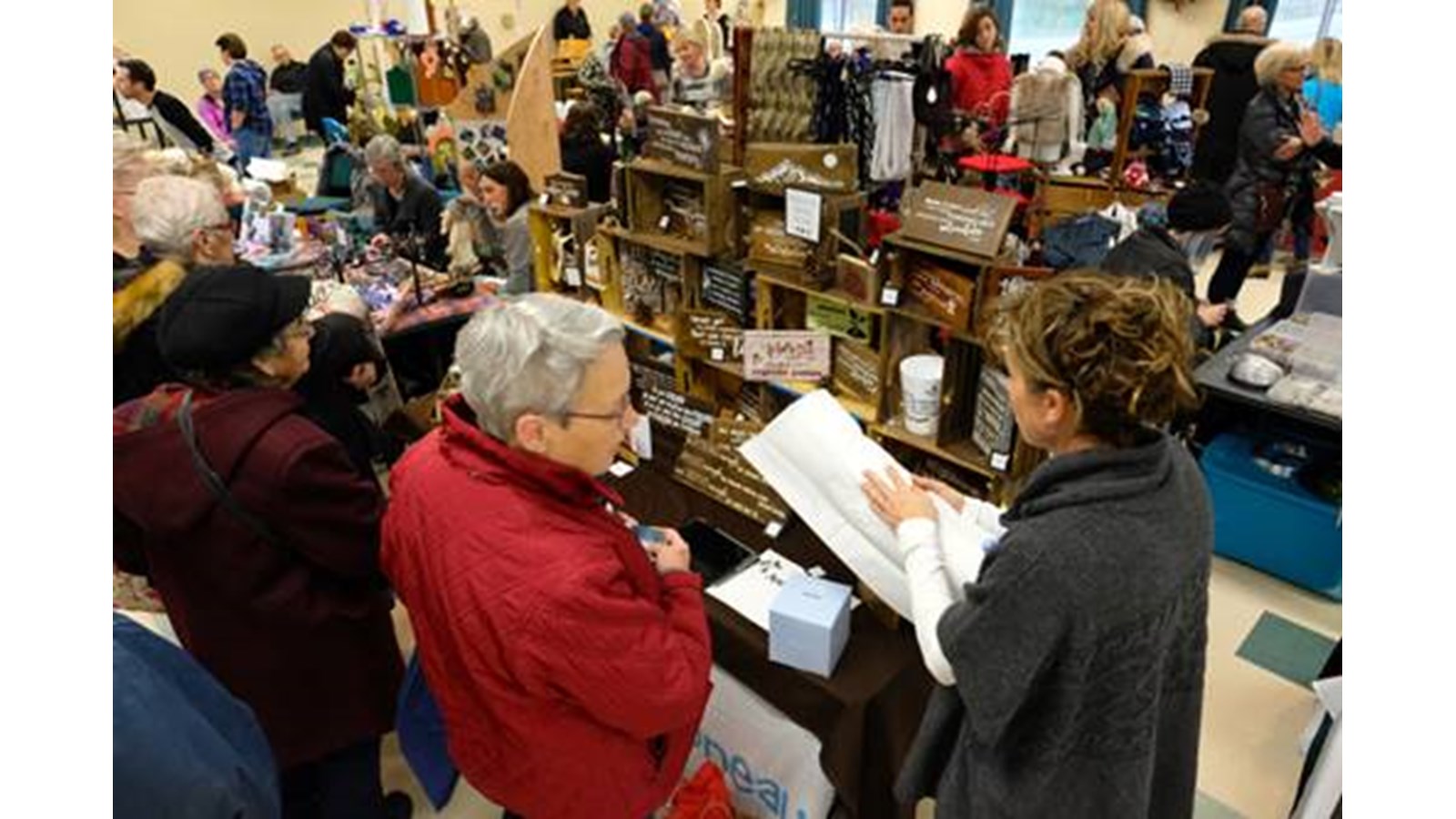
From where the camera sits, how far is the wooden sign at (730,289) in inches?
107

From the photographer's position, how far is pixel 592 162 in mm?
5082

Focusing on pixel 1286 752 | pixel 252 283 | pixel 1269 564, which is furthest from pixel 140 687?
→ pixel 1269 564

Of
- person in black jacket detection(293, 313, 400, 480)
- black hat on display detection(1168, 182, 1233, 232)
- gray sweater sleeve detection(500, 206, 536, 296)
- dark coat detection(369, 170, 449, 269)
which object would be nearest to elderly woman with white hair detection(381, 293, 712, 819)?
person in black jacket detection(293, 313, 400, 480)

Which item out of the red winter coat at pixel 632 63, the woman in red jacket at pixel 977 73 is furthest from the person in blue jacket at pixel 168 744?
the red winter coat at pixel 632 63

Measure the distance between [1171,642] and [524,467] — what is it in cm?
99

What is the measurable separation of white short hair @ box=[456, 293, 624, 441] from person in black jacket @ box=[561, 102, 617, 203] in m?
3.80

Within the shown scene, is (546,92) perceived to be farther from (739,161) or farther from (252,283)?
(252,283)

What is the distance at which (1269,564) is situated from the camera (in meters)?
3.25

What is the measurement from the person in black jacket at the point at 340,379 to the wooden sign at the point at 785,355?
1.14 meters

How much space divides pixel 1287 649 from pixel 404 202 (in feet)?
15.2

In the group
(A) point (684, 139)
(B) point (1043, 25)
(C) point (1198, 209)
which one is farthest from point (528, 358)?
(B) point (1043, 25)

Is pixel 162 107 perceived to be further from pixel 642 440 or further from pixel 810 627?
pixel 810 627

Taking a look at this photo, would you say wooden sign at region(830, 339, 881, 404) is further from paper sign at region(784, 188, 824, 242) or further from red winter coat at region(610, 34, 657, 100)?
red winter coat at region(610, 34, 657, 100)

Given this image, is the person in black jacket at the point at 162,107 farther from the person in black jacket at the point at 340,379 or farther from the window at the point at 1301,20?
the window at the point at 1301,20
